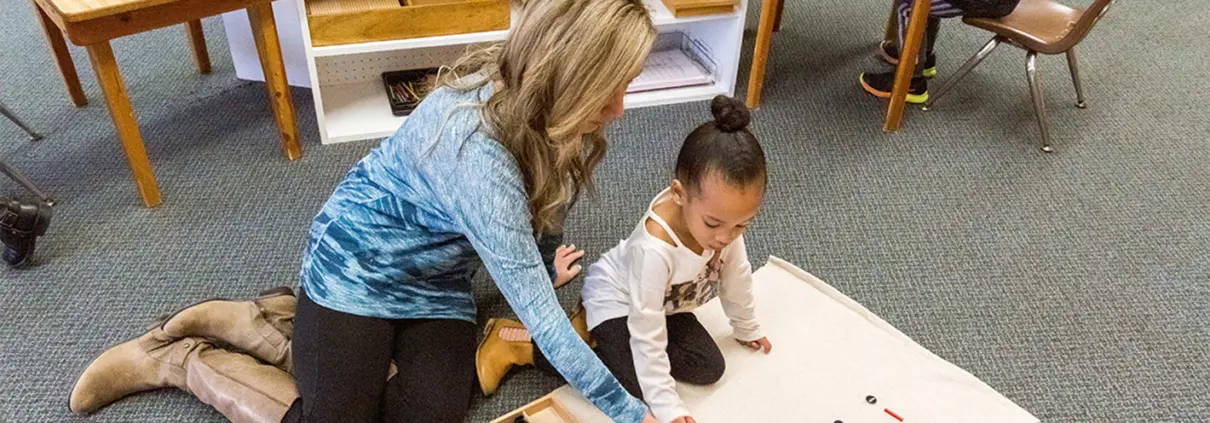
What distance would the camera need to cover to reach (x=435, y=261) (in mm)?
1338

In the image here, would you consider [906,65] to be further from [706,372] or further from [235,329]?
[235,329]

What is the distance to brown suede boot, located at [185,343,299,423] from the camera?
Result: 1.29m

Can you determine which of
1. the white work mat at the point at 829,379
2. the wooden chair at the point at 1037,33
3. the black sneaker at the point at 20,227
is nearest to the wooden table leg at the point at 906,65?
the wooden chair at the point at 1037,33

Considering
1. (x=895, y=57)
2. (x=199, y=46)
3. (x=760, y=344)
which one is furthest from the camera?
(x=895, y=57)

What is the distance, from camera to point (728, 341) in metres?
1.54

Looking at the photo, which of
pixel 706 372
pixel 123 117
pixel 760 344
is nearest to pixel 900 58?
pixel 760 344

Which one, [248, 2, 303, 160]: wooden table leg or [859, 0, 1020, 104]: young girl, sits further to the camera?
[859, 0, 1020, 104]: young girl

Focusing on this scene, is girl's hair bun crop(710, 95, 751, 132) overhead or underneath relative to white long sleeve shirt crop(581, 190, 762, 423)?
overhead

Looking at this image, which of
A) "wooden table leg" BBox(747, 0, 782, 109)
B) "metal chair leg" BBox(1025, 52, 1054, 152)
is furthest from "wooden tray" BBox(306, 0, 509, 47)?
"metal chair leg" BBox(1025, 52, 1054, 152)

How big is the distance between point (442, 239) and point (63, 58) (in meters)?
1.38

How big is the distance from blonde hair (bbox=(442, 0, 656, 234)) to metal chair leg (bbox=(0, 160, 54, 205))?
3.95ft

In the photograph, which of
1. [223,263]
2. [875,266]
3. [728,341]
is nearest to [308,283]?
[223,263]

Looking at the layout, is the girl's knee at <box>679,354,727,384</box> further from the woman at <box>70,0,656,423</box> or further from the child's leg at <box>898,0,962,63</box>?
the child's leg at <box>898,0,962,63</box>

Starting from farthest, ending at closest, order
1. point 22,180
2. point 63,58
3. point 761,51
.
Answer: point 761,51
point 63,58
point 22,180
